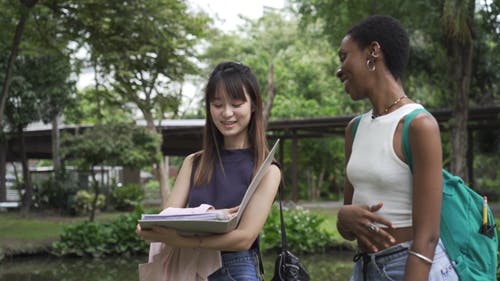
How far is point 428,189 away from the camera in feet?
4.87

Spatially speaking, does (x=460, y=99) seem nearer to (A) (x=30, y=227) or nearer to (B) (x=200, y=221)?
(A) (x=30, y=227)

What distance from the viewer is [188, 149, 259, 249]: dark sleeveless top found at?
6.25 feet

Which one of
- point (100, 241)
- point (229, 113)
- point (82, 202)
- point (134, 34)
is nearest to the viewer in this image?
point (229, 113)

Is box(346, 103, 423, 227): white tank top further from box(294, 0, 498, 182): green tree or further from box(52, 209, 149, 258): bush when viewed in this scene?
box(294, 0, 498, 182): green tree

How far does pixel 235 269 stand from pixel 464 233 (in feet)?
2.14

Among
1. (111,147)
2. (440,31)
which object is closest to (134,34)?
(111,147)

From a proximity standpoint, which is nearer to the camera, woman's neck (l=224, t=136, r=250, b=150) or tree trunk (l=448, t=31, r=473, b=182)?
woman's neck (l=224, t=136, r=250, b=150)

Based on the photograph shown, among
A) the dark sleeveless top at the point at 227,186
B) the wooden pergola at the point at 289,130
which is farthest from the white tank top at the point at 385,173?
the wooden pergola at the point at 289,130

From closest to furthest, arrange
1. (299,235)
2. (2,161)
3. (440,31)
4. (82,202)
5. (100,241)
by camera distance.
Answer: (100,241)
(299,235)
(440,31)
(82,202)
(2,161)

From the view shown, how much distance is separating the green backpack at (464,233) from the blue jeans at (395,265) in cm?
2

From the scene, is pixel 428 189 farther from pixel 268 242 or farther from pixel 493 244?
pixel 268 242

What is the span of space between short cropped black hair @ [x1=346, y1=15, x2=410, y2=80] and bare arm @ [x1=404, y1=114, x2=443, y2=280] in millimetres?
206

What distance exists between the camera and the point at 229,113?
191cm

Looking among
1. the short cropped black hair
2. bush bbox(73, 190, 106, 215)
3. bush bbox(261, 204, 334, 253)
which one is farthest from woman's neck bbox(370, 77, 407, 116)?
bush bbox(73, 190, 106, 215)
